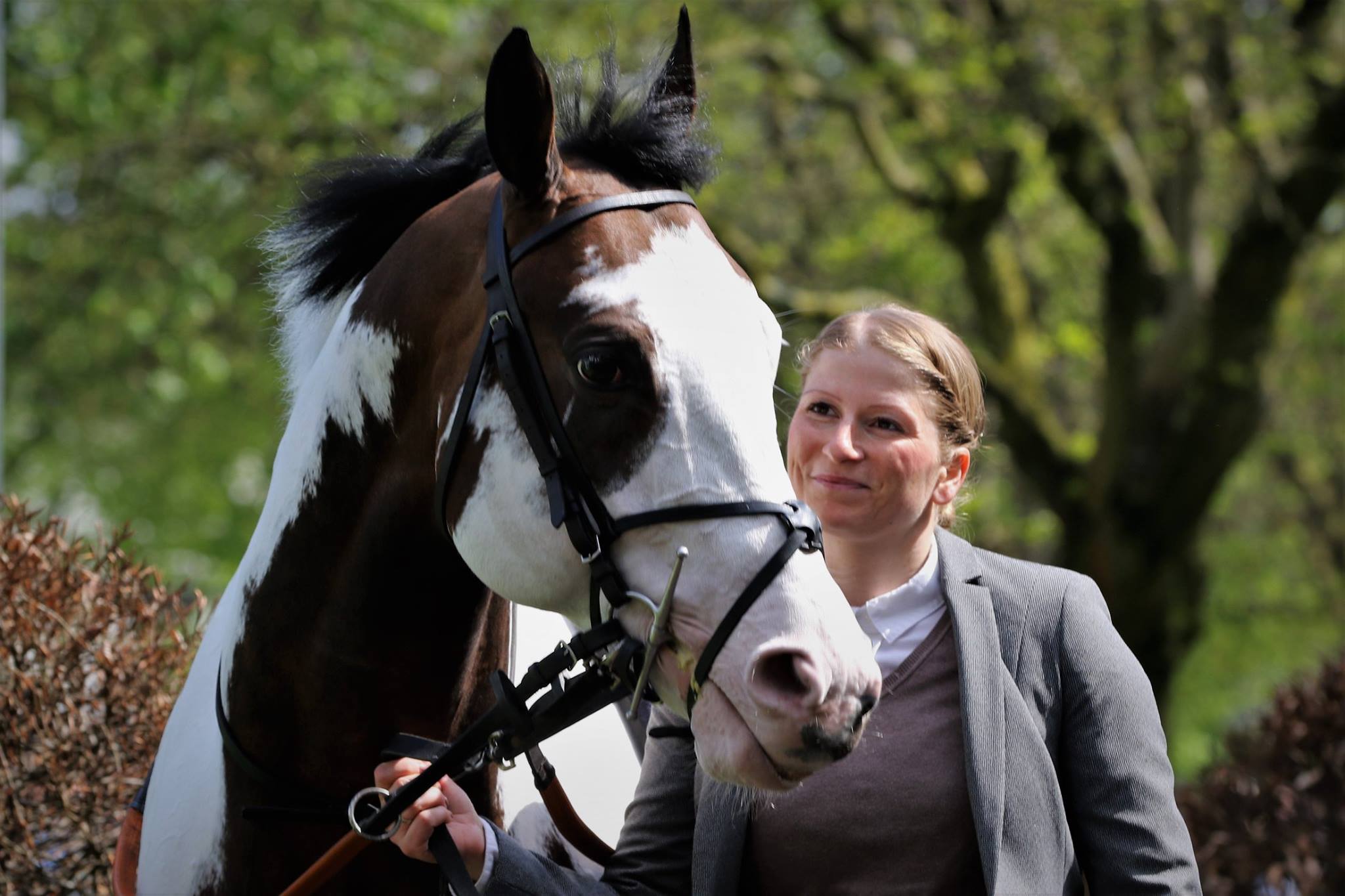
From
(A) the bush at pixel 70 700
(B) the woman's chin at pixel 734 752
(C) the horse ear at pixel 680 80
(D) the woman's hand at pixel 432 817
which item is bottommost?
(A) the bush at pixel 70 700

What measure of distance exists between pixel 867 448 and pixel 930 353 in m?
0.25

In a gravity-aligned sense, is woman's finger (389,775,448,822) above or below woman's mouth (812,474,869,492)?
below

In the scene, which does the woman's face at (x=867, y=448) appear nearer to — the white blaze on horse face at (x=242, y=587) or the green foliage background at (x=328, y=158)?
the white blaze on horse face at (x=242, y=587)

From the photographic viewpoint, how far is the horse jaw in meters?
1.99

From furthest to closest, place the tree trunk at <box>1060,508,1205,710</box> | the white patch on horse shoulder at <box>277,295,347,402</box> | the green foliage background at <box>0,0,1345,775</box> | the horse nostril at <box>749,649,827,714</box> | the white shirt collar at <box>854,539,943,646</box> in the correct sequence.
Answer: the green foliage background at <box>0,0,1345,775</box> < the tree trunk at <box>1060,508,1205,710</box> < the white patch on horse shoulder at <box>277,295,347,402</box> < the white shirt collar at <box>854,539,943,646</box> < the horse nostril at <box>749,649,827,714</box>

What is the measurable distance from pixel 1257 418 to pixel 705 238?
7.90 m

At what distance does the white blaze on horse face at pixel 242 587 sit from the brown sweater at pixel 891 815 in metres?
1.00

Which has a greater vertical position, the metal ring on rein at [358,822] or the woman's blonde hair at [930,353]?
the woman's blonde hair at [930,353]

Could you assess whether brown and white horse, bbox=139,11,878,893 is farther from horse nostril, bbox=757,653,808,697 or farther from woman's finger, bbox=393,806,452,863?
woman's finger, bbox=393,806,452,863

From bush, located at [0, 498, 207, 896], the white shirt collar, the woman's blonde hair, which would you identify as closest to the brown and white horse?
the woman's blonde hair

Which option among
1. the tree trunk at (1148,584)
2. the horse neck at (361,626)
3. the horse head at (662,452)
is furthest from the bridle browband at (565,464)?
the tree trunk at (1148,584)

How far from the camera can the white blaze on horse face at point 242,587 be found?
2465mm

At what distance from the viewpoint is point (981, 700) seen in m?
2.37

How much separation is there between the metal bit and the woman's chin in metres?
0.10
